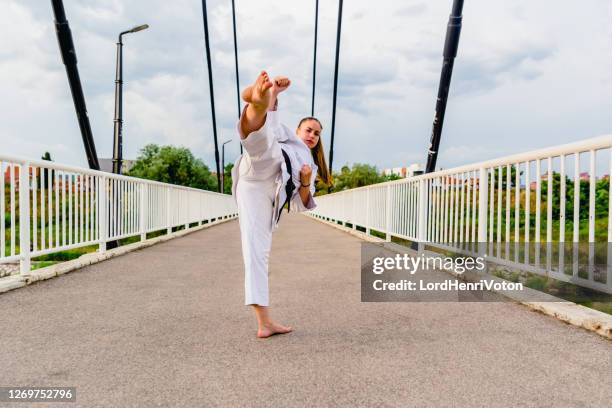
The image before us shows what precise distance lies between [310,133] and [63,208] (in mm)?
3772

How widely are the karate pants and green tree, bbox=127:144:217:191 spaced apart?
43.9 metres

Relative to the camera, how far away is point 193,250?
24.0 feet

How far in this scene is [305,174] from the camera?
2.54 meters

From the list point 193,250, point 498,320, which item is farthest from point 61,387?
point 193,250

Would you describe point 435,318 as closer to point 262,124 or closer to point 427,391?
point 427,391

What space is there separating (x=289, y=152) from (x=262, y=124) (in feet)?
1.24

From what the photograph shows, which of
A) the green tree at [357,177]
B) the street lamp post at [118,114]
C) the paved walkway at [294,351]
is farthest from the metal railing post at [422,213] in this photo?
the green tree at [357,177]


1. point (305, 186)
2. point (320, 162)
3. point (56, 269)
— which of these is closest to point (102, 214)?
point (56, 269)

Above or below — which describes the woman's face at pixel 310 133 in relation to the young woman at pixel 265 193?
above

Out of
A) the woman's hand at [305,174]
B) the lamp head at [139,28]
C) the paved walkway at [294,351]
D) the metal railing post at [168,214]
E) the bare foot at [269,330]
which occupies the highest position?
the lamp head at [139,28]

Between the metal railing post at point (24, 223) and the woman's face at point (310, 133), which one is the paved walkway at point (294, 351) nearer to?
the metal railing post at point (24, 223)

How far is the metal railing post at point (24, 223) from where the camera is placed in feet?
14.3

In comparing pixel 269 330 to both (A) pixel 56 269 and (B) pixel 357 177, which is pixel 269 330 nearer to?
(A) pixel 56 269

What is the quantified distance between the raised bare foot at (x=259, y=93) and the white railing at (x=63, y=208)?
2.92 metres
